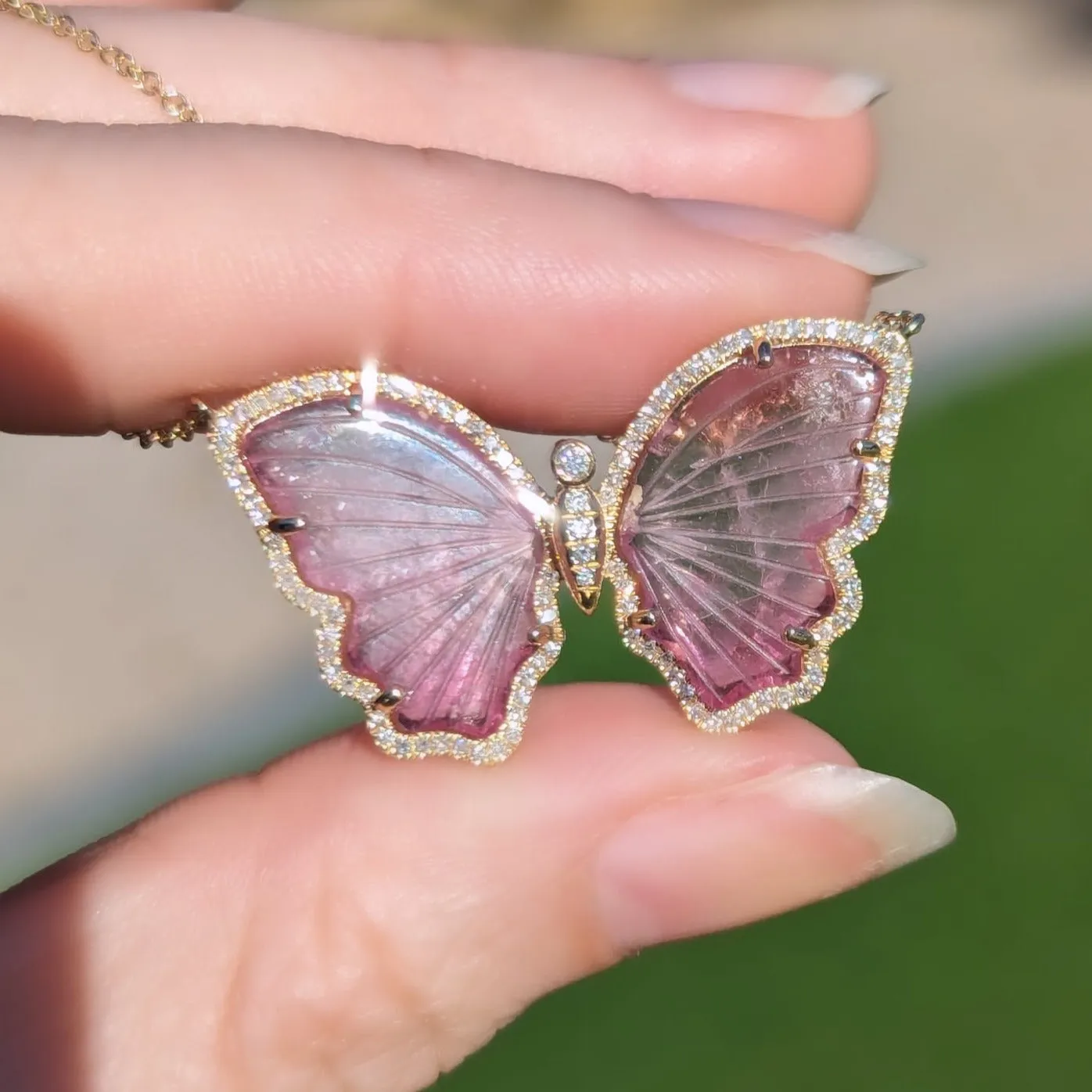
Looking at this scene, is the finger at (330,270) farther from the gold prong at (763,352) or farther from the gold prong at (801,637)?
the gold prong at (801,637)

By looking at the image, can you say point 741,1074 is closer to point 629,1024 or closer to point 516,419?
point 629,1024

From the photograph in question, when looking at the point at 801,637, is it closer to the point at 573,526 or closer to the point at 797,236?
the point at 573,526

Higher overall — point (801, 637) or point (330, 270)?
point (330, 270)

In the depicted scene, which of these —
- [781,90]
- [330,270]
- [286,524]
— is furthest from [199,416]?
[781,90]

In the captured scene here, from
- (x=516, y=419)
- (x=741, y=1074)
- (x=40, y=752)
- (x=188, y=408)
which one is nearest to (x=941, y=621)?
(x=741, y=1074)

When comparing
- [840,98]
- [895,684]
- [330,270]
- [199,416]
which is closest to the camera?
[330,270]

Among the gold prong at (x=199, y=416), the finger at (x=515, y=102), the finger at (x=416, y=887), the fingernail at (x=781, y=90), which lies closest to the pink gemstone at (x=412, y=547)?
the finger at (x=416, y=887)
